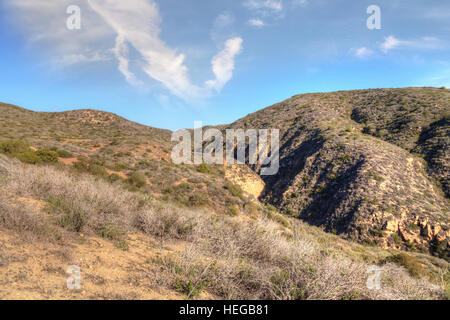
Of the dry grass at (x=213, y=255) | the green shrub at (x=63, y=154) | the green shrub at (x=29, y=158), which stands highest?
the green shrub at (x=63, y=154)

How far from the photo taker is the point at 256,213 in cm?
1486

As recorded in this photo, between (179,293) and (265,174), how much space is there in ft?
99.9

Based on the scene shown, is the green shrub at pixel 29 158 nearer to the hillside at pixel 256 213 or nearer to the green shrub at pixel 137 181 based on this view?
the hillside at pixel 256 213

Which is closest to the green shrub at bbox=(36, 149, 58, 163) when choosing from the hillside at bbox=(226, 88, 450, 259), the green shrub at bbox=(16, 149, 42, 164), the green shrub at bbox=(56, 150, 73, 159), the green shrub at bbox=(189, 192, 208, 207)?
the green shrub at bbox=(16, 149, 42, 164)

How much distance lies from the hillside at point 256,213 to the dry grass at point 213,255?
3 cm

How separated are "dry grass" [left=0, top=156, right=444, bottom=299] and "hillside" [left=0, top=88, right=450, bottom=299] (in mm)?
30

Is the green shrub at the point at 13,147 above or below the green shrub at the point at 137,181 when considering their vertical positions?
above

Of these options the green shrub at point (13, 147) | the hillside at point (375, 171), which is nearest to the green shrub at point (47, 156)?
the green shrub at point (13, 147)

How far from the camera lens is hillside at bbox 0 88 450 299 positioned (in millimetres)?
3494

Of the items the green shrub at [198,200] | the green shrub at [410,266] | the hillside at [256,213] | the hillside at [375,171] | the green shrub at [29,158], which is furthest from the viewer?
the hillside at [375,171]

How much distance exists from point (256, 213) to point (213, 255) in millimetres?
10636

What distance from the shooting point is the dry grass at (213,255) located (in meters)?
3.36
